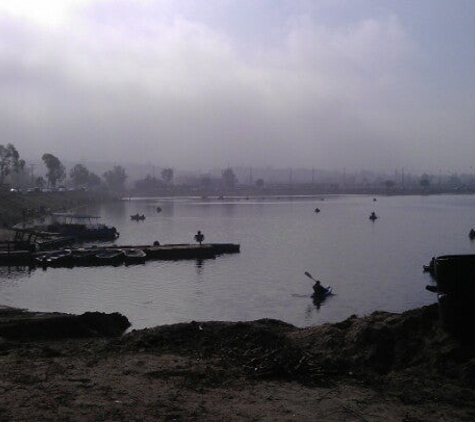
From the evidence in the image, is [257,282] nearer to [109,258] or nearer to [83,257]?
[109,258]

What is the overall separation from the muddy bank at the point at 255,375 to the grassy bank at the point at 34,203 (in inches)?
2559

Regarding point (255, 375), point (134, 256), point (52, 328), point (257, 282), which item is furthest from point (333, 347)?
point (134, 256)

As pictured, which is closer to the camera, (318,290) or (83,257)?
(318,290)

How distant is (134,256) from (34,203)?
68.1 metres

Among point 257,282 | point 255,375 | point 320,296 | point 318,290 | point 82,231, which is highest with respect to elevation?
point 255,375

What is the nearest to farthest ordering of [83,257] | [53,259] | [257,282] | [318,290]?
[318,290]
[257,282]
[53,259]
[83,257]

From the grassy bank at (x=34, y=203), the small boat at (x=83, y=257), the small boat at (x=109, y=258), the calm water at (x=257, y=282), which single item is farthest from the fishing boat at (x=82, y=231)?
the small boat at (x=109, y=258)

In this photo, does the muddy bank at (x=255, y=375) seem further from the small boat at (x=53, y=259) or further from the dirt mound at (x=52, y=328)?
the small boat at (x=53, y=259)

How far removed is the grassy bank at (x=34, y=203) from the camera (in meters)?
84.6

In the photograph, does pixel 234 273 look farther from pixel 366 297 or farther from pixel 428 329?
pixel 428 329

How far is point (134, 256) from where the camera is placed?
157 feet

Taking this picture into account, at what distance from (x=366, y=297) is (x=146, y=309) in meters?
12.5

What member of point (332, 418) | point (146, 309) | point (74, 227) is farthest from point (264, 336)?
point (74, 227)

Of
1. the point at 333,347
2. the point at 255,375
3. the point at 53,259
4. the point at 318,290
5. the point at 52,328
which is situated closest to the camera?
the point at 255,375
